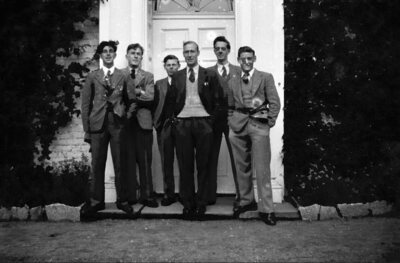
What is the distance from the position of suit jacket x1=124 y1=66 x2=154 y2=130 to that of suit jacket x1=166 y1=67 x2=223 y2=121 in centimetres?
38

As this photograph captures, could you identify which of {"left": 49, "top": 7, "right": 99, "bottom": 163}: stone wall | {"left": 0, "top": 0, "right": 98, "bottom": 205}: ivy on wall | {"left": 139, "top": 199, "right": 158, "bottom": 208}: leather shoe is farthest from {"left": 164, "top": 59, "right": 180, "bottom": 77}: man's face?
{"left": 139, "top": 199, "right": 158, "bottom": 208}: leather shoe

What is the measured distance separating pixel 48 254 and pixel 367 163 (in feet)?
14.3

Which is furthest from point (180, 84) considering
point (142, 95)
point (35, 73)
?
point (35, 73)

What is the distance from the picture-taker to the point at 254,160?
5.54 meters

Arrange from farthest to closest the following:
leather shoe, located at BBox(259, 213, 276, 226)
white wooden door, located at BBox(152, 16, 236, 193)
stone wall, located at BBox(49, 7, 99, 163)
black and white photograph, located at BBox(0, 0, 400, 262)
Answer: stone wall, located at BBox(49, 7, 99, 163)
white wooden door, located at BBox(152, 16, 236, 193)
leather shoe, located at BBox(259, 213, 276, 226)
black and white photograph, located at BBox(0, 0, 400, 262)

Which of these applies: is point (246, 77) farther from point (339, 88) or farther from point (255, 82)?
point (339, 88)

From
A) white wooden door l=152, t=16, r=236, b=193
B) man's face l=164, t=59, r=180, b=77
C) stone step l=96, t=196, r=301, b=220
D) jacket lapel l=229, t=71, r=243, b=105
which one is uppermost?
white wooden door l=152, t=16, r=236, b=193

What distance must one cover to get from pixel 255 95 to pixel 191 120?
0.80m

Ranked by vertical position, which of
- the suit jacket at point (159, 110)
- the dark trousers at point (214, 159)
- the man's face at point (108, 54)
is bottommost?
the dark trousers at point (214, 159)

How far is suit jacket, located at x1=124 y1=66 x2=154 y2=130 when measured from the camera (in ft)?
19.3

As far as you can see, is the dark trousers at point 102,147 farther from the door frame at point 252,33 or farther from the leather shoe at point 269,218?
the leather shoe at point 269,218

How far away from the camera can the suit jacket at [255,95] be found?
550 centimetres

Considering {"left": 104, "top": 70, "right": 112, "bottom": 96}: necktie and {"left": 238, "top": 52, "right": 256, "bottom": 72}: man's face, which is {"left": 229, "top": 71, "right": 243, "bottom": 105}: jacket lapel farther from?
{"left": 104, "top": 70, "right": 112, "bottom": 96}: necktie

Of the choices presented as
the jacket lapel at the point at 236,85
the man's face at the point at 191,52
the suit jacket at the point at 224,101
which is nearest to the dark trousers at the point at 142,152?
the suit jacket at the point at 224,101
